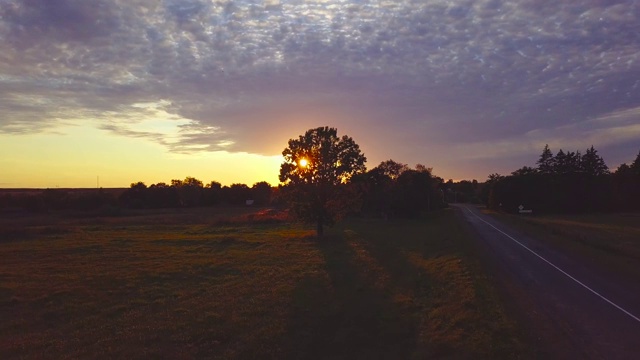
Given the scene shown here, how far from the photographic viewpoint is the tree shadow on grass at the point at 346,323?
12078 mm

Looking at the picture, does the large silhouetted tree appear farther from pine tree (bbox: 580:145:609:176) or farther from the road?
pine tree (bbox: 580:145:609:176)

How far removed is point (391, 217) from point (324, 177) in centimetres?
3897

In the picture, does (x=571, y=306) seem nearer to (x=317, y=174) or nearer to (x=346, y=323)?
(x=346, y=323)

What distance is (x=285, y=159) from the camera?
4947 centimetres

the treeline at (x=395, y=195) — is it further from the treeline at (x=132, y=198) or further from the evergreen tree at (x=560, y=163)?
the evergreen tree at (x=560, y=163)

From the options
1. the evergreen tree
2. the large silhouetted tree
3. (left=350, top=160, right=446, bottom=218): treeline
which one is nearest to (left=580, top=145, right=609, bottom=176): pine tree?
the evergreen tree

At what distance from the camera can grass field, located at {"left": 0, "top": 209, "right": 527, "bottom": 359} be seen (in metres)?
12.4

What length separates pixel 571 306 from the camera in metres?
15.2

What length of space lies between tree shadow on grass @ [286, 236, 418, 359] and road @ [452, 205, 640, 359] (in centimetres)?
318

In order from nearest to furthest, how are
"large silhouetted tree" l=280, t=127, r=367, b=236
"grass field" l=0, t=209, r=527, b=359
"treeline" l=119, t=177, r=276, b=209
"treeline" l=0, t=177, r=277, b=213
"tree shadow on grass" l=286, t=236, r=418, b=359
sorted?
"tree shadow on grass" l=286, t=236, r=418, b=359 → "grass field" l=0, t=209, r=527, b=359 → "large silhouetted tree" l=280, t=127, r=367, b=236 → "treeline" l=0, t=177, r=277, b=213 → "treeline" l=119, t=177, r=276, b=209

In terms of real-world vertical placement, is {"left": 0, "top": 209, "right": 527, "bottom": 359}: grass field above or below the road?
below

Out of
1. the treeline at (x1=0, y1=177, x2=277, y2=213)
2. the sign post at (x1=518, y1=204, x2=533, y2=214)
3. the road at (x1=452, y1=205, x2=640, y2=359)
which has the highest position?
the treeline at (x1=0, y1=177, x2=277, y2=213)

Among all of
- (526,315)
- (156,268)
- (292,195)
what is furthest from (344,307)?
(292,195)

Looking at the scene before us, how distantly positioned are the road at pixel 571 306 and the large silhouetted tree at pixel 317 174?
22.4 m
